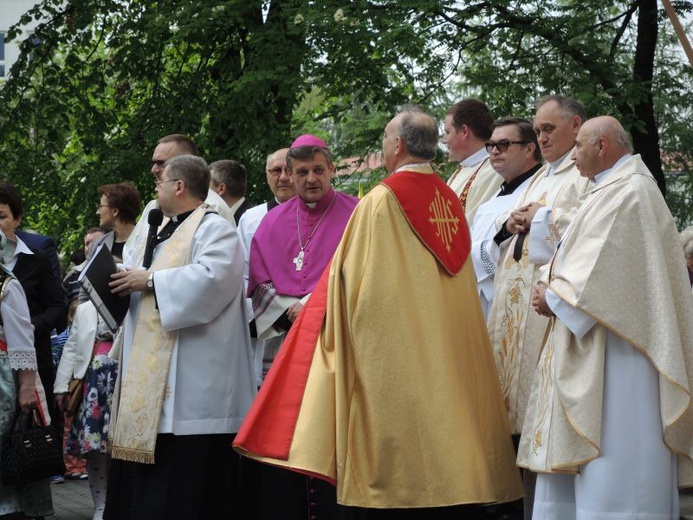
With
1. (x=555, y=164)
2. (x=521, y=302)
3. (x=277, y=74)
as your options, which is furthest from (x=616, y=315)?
(x=277, y=74)

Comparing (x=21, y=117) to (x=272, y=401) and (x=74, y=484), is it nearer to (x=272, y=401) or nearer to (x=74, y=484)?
(x=74, y=484)

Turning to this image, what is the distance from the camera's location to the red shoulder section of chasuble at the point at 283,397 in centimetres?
582

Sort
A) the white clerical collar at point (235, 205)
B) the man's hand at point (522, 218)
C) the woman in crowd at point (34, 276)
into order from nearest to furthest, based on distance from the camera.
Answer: the man's hand at point (522, 218) < the woman in crowd at point (34, 276) < the white clerical collar at point (235, 205)

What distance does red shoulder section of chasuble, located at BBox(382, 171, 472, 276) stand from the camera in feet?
20.2

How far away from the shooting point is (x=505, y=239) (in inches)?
274

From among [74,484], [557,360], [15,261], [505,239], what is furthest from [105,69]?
[557,360]

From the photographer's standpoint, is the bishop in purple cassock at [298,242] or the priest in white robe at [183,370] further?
the bishop in purple cassock at [298,242]

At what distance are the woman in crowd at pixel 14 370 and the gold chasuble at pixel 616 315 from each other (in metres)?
3.12

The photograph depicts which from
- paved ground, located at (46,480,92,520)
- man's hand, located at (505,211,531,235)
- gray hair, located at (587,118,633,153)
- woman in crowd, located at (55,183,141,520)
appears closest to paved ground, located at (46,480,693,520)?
paved ground, located at (46,480,92,520)

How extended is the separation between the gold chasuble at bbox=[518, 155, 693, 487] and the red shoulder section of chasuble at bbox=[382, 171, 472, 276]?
22.9 inches

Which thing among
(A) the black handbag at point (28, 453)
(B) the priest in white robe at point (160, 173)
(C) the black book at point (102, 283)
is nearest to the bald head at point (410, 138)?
(C) the black book at point (102, 283)

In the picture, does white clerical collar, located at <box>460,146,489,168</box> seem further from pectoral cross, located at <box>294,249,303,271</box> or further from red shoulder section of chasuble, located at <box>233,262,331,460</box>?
red shoulder section of chasuble, located at <box>233,262,331,460</box>

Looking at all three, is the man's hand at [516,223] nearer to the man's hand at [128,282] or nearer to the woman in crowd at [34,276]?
the man's hand at [128,282]

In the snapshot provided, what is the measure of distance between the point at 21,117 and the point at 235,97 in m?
3.42
